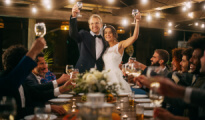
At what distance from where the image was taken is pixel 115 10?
9.57m

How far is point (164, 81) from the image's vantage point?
4.40 ft

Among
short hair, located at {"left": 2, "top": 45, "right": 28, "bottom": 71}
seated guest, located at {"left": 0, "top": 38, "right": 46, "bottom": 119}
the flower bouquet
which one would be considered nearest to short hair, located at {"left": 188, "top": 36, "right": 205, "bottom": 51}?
the flower bouquet

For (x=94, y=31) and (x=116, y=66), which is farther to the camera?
(x=116, y=66)

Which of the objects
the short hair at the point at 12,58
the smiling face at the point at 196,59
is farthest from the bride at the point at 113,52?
the short hair at the point at 12,58

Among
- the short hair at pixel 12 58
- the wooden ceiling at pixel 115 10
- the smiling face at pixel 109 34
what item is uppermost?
the wooden ceiling at pixel 115 10

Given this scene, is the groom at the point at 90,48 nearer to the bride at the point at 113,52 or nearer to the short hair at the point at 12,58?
the bride at the point at 113,52

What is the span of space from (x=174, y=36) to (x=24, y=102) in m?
11.9

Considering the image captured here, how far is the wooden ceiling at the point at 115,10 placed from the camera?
24.2 ft

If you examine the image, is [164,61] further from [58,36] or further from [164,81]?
[58,36]

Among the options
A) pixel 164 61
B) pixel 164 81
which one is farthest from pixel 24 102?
pixel 164 61

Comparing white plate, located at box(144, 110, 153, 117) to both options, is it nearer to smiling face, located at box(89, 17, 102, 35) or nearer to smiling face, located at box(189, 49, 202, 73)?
smiling face, located at box(189, 49, 202, 73)

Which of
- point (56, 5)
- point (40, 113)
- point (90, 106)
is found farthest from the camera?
point (56, 5)

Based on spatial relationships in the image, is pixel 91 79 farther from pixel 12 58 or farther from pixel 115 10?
pixel 115 10

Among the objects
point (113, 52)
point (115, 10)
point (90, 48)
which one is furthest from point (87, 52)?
point (115, 10)
